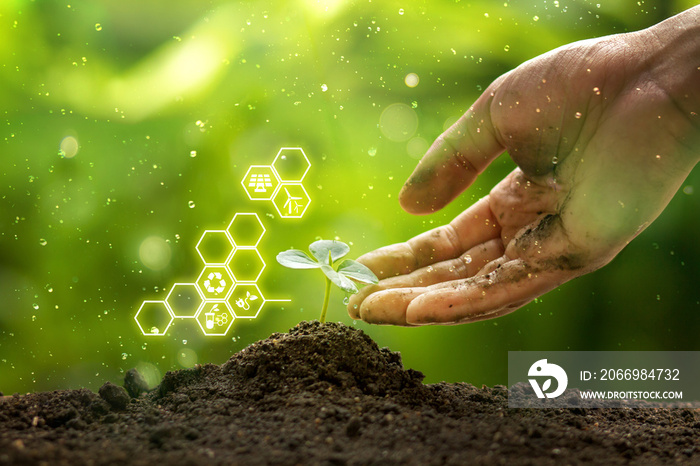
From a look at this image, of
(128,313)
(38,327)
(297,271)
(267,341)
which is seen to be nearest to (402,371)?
(267,341)

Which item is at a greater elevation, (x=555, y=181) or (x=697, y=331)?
(x=555, y=181)

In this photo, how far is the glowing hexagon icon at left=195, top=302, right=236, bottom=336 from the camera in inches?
65.6

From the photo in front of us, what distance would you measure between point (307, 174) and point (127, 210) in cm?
62

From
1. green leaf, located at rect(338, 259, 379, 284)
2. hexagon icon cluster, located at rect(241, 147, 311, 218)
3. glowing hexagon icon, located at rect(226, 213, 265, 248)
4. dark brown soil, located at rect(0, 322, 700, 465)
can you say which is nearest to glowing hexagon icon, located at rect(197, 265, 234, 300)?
glowing hexagon icon, located at rect(226, 213, 265, 248)

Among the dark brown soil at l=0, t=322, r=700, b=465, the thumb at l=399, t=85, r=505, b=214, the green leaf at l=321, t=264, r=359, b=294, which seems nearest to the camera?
the dark brown soil at l=0, t=322, r=700, b=465

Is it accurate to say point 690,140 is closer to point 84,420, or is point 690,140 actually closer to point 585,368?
point 585,368

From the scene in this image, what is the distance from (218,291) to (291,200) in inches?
15.2

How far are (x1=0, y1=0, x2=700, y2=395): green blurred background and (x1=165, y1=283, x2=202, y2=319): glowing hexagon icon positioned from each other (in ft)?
0.13

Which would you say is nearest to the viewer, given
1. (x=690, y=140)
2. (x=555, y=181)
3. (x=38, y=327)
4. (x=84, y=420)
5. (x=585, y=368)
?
(x=84, y=420)

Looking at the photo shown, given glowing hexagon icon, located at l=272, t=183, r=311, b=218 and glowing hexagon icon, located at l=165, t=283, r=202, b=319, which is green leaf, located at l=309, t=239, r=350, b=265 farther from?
glowing hexagon icon, located at l=165, t=283, r=202, b=319

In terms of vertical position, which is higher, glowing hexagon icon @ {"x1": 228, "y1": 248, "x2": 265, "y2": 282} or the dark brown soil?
glowing hexagon icon @ {"x1": 228, "y1": 248, "x2": 265, "y2": 282}

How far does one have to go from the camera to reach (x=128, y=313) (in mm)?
1703

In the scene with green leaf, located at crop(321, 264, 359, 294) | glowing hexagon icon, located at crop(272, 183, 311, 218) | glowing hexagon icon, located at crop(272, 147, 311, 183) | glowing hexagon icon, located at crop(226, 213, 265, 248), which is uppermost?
glowing hexagon icon, located at crop(272, 147, 311, 183)

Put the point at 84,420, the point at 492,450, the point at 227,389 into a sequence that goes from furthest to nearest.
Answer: the point at 227,389 < the point at 84,420 < the point at 492,450
